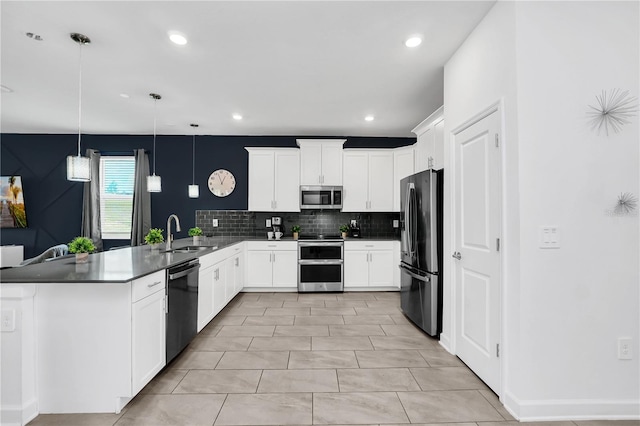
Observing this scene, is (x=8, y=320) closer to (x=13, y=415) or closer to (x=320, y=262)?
(x=13, y=415)

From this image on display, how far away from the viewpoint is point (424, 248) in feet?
11.3

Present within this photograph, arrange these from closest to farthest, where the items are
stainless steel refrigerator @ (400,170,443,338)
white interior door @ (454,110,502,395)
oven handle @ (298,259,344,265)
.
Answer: white interior door @ (454,110,502,395)
stainless steel refrigerator @ (400,170,443,338)
oven handle @ (298,259,344,265)

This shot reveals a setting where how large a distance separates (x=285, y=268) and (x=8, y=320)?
12.1 feet

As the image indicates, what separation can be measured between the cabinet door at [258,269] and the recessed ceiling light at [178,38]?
3.32 m

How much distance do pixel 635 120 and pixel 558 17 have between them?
80 centimetres

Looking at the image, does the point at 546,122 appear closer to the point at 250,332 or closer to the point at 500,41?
the point at 500,41

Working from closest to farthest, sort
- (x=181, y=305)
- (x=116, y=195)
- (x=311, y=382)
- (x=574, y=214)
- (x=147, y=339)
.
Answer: (x=574, y=214)
(x=147, y=339)
(x=311, y=382)
(x=181, y=305)
(x=116, y=195)

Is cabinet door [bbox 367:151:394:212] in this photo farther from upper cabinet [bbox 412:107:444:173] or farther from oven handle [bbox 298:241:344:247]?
upper cabinet [bbox 412:107:444:173]

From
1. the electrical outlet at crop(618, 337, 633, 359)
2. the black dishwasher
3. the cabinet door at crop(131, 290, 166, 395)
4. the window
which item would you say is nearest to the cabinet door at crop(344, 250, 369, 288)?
the black dishwasher

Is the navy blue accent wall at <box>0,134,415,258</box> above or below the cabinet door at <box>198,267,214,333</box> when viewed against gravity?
above

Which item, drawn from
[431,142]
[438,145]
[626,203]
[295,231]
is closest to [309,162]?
[295,231]

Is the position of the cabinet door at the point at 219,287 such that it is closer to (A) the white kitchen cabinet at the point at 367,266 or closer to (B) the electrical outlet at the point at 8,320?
(B) the electrical outlet at the point at 8,320

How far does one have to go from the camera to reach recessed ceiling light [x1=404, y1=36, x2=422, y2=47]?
2.71m

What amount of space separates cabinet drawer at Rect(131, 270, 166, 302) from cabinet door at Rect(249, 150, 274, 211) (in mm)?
3160
